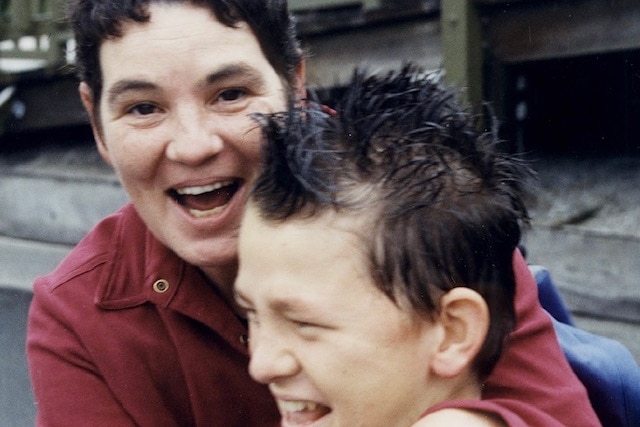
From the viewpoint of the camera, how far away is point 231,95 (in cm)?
175

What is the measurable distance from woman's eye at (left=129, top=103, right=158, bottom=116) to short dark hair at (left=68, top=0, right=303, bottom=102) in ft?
0.35

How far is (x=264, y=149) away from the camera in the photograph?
1.61 meters

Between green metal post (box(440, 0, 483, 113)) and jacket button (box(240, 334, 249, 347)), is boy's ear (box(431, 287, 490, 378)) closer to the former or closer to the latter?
jacket button (box(240, 334, 249, 347))

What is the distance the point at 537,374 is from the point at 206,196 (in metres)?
0.66

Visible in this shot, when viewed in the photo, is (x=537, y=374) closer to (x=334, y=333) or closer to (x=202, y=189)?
(x=334, y=333)

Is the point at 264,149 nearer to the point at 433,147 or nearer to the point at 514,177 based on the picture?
the point at 433,147

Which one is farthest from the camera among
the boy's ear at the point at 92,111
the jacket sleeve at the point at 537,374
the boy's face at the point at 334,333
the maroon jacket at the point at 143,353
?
the boy's ear at the point at 92,111

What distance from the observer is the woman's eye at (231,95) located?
1.74 m

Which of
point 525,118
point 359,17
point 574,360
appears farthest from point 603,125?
point 574,360

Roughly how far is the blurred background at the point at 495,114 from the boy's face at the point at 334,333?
1.49m

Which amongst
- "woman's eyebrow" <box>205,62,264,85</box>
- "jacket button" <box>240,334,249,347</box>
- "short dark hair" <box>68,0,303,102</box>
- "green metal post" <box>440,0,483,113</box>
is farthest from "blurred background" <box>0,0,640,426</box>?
"jacket button" <box>240,334,249,347</box>

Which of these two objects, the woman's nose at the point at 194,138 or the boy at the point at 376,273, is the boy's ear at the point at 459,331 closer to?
the boy at the point at 376,273

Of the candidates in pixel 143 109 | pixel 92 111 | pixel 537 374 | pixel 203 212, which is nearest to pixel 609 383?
pixel 537 374

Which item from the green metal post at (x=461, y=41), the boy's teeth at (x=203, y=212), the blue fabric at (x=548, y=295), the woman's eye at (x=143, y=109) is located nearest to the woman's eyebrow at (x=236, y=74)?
the woman's eye at (x=143, y=109)
